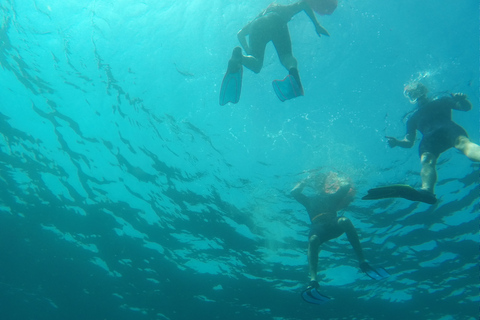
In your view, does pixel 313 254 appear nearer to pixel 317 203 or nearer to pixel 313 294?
pixel 313 294

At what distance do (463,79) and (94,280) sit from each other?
917 inches

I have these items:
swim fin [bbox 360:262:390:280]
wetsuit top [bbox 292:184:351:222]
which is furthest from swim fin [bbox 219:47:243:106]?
swim fin [bbox 360:262:390:280]

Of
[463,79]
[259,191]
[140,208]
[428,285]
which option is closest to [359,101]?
[463,79]

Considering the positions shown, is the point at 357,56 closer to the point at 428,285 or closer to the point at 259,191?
the point at 259,191

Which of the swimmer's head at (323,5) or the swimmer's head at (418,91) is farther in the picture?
the swimmer's head at (418,91)

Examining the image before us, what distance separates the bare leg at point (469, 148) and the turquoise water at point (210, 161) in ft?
12.3

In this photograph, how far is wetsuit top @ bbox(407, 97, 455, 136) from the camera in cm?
568

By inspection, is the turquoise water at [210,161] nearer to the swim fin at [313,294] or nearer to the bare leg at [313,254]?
the bare leg at [313,254]

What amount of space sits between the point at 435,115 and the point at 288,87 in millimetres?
3291

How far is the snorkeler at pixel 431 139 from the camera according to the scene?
170 inches

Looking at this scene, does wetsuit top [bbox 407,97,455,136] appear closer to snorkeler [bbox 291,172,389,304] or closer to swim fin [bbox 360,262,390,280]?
snorkeler [bbox 291,172,389,304]

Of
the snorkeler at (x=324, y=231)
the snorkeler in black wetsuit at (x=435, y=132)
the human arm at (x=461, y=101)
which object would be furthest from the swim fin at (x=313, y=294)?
the human arm at (x=461, y=101)

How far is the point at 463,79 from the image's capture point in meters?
8.05

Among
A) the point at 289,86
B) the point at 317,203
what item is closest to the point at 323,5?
the point at 289,86
